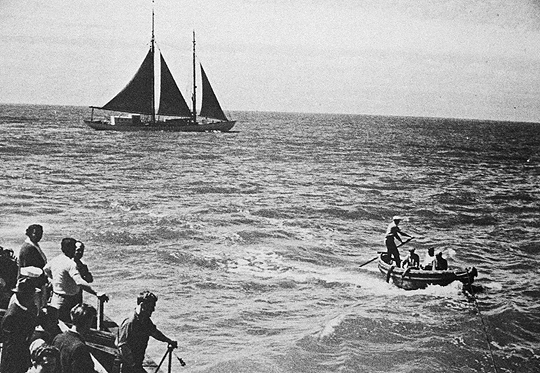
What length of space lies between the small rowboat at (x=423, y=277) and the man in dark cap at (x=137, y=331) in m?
8.09

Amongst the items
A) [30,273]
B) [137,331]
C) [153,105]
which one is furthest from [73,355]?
[153,105]

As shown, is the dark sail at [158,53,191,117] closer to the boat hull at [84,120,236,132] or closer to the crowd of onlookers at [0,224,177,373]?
the boat hull at [84,120,236,132]

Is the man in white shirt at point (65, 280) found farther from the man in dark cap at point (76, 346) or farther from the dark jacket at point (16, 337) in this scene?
the man in dark cap at point (76, 346)

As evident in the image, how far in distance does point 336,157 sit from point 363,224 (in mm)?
13840

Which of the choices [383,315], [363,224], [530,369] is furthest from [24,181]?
[530,369]

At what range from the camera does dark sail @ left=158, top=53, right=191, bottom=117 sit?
4638 cm

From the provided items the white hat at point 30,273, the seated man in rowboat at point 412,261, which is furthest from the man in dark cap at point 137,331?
the seated man in rowboat at point 412,261

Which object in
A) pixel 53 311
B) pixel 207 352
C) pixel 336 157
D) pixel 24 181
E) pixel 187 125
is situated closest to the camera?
pixel 53 311

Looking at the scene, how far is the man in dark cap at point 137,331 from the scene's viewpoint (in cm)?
434

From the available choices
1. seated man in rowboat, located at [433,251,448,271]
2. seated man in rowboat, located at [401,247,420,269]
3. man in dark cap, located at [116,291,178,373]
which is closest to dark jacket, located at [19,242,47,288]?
man in dark cap, located at [116,291,178,373]

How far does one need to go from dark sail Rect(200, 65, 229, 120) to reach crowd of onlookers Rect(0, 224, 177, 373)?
159 ft

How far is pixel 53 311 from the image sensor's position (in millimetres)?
4859

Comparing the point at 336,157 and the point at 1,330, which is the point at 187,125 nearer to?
the point at 336,157

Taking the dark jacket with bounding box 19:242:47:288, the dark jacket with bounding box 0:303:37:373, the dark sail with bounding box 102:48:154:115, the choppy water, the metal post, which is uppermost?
the dark sail with bounding box 102:48:154:115
